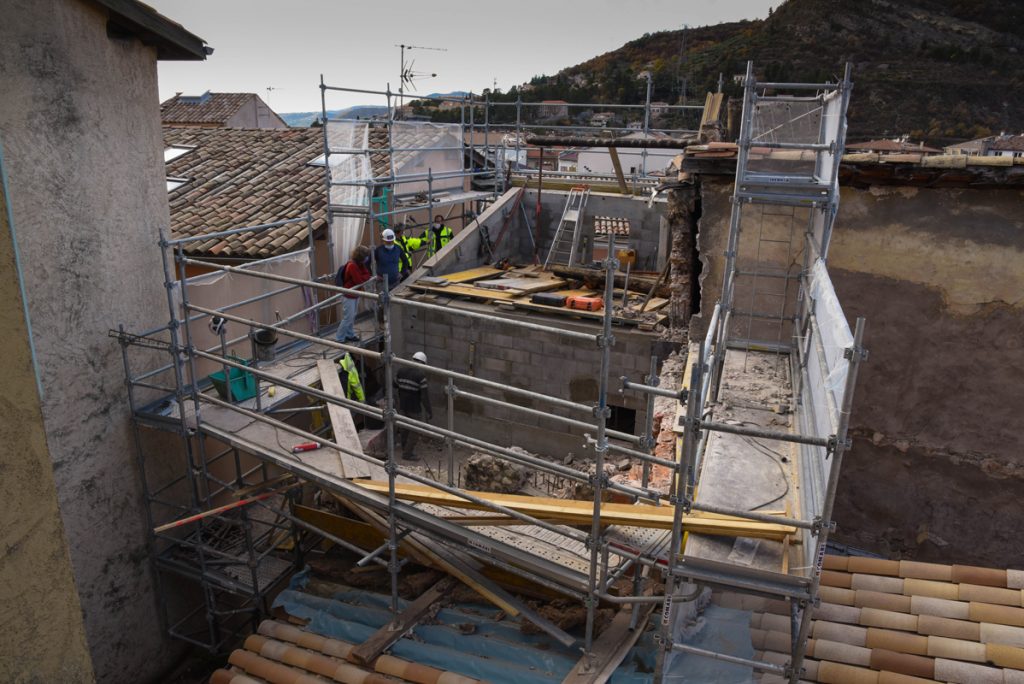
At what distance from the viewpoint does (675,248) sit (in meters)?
9.17

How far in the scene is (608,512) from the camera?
5320 mm

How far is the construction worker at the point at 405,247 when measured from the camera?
13633 mm

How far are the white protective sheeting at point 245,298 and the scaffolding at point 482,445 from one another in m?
0.06

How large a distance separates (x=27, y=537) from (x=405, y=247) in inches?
467

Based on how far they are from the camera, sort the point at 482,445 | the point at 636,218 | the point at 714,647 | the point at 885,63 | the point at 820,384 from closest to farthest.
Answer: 1. the point at 820,384
2. the point at 714,647
3. the point at 482,445
4. the point at 636,218
5. the point at 885,63

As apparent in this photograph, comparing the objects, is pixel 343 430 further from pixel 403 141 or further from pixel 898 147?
pixel 898 147

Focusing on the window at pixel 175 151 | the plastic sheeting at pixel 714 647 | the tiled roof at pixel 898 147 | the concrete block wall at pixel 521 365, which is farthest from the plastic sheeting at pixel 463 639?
the window at pixel 175 151

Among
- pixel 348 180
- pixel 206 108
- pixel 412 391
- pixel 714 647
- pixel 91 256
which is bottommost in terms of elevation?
pixel 412 391

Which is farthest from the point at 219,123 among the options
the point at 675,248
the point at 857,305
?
the point at 857,305

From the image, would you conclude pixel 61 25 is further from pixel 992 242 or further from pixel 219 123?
pixel 219 123

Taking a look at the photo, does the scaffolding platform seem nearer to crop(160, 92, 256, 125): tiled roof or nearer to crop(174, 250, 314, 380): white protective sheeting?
crop(174, 250, 314, 380): white protective sheeting

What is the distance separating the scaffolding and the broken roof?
20021 millimetres

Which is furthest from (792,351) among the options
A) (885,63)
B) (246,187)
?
(885,63)

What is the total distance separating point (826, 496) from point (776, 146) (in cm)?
474
